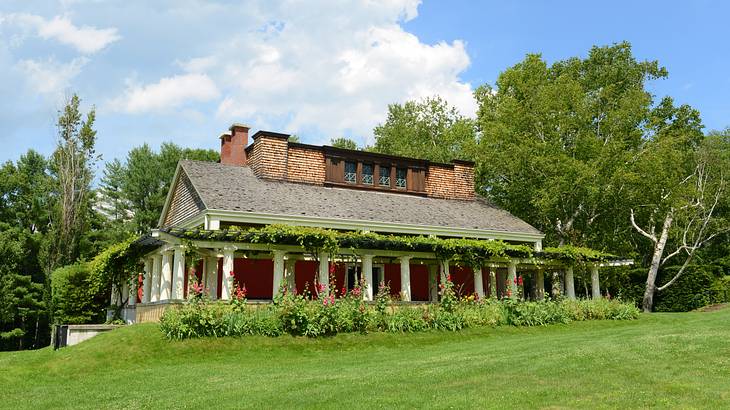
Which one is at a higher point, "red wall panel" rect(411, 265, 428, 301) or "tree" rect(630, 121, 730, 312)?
"tree" rect(630, 121, 730, 312)

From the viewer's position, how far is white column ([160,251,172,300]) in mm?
21375

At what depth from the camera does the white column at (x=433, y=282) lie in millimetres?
27769

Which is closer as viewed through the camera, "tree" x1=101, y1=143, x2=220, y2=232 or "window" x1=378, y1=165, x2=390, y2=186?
"window" x1=378, y1=165, x2=390, y2=186

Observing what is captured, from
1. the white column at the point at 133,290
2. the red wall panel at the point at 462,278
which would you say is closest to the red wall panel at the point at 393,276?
the red wall panel at the point at 462,278

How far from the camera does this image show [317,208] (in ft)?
83.1

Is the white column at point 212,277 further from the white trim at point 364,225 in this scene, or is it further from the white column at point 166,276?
the white trim at point 364,225

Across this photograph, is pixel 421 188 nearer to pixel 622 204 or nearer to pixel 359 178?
A: pixel 359 178

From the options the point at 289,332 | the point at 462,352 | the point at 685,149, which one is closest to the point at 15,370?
the point at 289,332

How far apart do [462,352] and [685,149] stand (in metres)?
30.2

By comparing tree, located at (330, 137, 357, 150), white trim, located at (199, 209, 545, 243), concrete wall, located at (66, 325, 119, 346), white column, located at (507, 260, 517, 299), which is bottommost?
concrete wall, located at (66, 325, 119, 346)

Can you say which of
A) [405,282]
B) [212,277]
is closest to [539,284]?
[405,282]

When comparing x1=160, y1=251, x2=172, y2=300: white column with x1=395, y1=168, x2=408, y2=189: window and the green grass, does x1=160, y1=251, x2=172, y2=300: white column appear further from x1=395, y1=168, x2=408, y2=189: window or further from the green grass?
x1=395, y1=168, x2=408, y2=189: window

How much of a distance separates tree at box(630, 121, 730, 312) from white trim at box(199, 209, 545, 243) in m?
7.03

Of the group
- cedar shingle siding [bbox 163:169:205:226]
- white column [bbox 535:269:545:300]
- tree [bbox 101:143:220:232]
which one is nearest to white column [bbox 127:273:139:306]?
cedar shingle siding [bbox 163:169:205:226]
